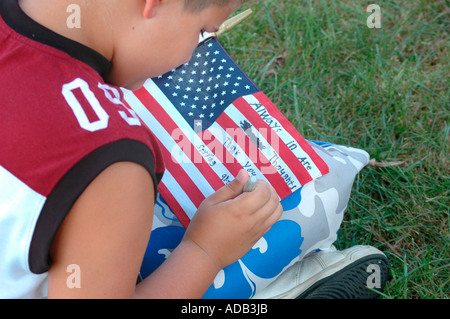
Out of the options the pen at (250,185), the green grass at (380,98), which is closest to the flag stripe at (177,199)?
the pen at (250,185)

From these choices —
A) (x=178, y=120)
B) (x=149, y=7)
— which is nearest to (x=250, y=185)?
(x=178, y=120)

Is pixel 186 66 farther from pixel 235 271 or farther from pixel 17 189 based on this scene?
pixel 17 189

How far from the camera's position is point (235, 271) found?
49.3 inches

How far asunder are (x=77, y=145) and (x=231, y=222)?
47cm

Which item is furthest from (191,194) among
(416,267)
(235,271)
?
(416,267)

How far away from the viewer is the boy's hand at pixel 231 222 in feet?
3.77

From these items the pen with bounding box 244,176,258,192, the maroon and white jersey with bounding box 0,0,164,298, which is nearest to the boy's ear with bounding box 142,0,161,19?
the maroon and white jersey with bounding box 0,0,164,298

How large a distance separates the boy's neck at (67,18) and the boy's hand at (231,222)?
0.48 metres

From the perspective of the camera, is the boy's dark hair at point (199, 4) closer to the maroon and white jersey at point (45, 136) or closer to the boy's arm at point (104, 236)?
the maroon and white jersey at point (45, 136)

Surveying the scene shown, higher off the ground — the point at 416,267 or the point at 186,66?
the point at 186,66

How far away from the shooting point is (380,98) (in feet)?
6.19

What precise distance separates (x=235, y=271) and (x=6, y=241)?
579 millimetres

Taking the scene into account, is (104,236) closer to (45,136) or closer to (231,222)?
(45,136)
